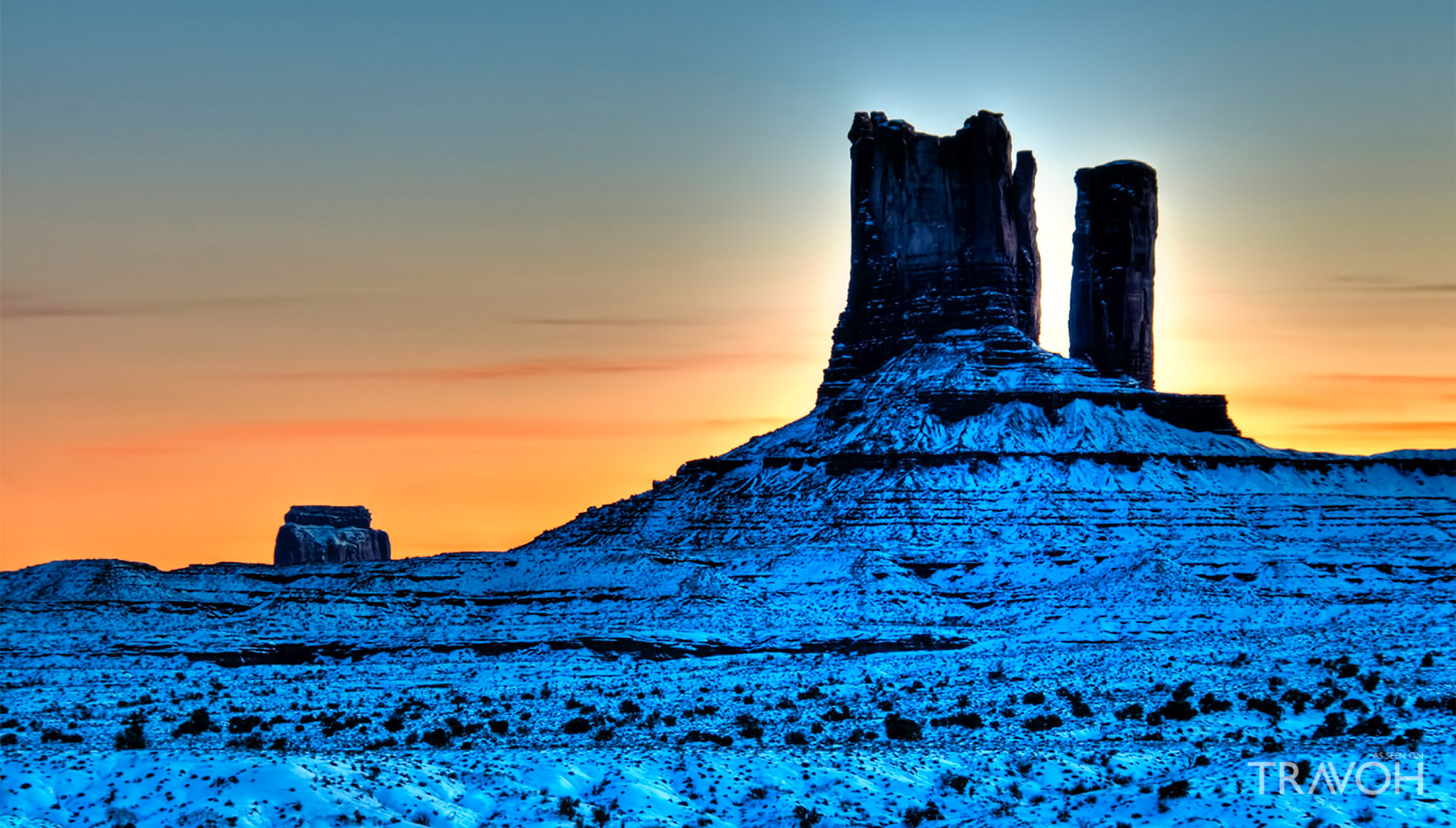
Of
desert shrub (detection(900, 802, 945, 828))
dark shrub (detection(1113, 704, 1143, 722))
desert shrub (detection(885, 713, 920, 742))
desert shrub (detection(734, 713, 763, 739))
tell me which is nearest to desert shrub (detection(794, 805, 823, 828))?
desert shrub (detection(900, 802, 945, 828))

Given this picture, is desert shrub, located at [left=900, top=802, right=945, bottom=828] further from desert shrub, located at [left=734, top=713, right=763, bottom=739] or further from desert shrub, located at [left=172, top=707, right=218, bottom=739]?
desert shrub, located at [left=172, top=707, right=218, bottom=739]

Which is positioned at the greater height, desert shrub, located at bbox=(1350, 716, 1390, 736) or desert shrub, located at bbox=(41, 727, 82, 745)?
desert shrub, located at bbox=(1350, 716, 1390, 736)

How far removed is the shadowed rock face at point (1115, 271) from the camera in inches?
5497

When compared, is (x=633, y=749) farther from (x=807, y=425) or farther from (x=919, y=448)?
(x=807, y=425)

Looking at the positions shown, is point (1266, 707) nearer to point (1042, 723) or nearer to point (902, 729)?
point (1042, 723)

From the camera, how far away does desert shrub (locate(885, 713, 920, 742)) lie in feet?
180

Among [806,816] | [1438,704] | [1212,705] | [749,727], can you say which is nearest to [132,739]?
[749,727]

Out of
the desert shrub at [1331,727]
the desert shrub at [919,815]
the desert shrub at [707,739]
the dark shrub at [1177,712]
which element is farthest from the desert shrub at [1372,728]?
the desert shrub at [707,739]

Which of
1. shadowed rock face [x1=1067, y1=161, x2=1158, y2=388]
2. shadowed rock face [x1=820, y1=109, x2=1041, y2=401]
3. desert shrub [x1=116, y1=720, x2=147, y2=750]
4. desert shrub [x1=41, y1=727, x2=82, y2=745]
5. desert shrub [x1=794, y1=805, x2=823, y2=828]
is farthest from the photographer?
shadowed rock face [x1=1067, y1=161, x2=1158, y2=388]

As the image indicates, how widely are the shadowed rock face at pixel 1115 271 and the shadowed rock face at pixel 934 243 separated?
739 cm

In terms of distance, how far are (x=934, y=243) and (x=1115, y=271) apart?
17371mm

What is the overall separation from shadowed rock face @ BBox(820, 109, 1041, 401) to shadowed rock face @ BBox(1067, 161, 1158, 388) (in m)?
7.39

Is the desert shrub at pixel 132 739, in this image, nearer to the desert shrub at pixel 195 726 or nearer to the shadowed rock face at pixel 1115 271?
the desert shrub at pixel 195 726

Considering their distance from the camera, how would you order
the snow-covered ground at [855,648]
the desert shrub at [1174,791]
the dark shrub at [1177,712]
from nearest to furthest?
the desert shrub at [1174,791] → the snow-covered ground at [855,648] → the dark shrub at [1177,712]
